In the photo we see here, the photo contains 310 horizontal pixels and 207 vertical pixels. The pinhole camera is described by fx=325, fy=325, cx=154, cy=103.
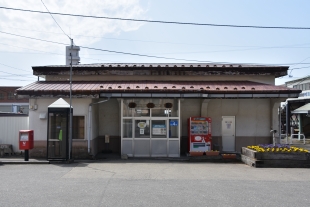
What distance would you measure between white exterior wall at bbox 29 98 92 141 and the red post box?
38.1 inches

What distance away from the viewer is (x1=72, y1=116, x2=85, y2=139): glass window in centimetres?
1593

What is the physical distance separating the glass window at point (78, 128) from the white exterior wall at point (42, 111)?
29 centimetres

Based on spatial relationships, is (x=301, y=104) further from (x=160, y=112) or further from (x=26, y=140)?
(x=26, y=140)

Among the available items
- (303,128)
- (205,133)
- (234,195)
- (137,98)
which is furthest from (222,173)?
(303,128)

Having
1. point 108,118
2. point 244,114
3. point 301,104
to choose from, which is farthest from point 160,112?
point 301,104

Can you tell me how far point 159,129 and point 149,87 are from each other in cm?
220

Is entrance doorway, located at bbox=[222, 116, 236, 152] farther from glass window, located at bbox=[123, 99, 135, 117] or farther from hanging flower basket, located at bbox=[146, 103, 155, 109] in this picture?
glass window, located at bbox=[123, 99, 135, 117]

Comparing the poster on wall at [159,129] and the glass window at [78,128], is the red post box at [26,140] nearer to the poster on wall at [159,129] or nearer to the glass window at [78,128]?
the glass window at [78,128]

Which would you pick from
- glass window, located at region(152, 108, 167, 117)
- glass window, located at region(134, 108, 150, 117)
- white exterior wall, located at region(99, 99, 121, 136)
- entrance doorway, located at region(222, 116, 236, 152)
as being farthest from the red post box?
Answer: entrance doorway, located at region(222, 116, 236, 152)

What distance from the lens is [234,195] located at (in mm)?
8453

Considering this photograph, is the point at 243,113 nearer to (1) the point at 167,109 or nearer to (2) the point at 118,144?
(1) the point at 167,109

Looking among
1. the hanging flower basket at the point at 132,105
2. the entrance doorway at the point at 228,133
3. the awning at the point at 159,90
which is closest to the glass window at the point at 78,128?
the awning at the point at 159,90

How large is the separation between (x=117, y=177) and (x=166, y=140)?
596 centimetres

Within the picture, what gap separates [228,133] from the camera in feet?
59.7
